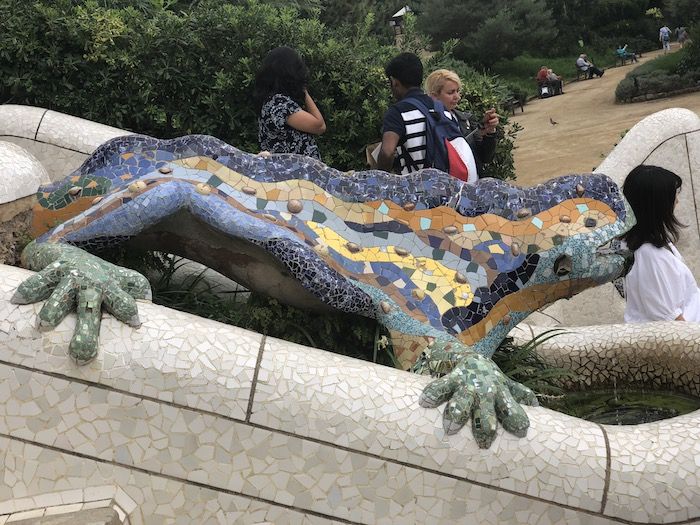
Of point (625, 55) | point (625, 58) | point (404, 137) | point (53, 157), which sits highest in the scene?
point (404, 137)

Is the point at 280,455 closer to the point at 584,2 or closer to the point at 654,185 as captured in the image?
the point at 654,185

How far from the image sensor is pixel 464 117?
16.9 feet

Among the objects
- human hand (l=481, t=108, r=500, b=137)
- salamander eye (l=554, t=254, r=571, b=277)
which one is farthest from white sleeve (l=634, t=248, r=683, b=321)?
human hand (l=481, t=108, r=500, b=137)

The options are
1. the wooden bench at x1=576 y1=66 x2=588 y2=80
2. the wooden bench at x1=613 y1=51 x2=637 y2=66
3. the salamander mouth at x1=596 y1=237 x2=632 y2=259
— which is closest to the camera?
the salamander mouth at x1=596 y1=237 x2=632 y2=259

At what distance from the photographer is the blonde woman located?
481cm

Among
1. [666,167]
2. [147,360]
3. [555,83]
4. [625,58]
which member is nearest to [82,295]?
[147,360]

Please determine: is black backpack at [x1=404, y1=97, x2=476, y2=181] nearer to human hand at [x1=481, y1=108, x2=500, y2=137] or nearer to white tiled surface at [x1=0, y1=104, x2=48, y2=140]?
human hand at [x1=481, y1=108, x2=500, y2=137]

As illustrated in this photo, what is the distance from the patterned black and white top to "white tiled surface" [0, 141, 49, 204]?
117 centimetres

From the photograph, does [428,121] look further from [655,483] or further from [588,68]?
[588,68]

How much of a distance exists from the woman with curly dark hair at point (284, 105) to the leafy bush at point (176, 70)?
5.81 ft

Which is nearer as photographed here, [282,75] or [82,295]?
[82,295]

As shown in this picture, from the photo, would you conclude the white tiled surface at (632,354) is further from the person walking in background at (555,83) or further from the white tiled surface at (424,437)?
the person walking in background at (555,83)

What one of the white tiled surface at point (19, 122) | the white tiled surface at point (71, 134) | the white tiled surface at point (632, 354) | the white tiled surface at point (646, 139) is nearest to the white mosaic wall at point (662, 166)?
the white tiled surface at point (646, 139)

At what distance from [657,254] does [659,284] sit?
0.60 ft
